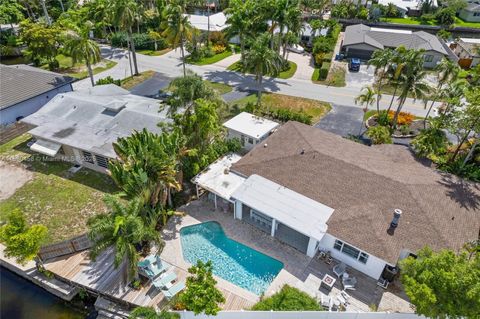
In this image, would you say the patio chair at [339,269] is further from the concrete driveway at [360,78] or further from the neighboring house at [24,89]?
the neighboring house at [24,89]

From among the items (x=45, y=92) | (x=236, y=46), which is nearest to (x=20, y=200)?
(x=45, y=92)

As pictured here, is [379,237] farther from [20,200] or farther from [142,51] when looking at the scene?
[142,51]

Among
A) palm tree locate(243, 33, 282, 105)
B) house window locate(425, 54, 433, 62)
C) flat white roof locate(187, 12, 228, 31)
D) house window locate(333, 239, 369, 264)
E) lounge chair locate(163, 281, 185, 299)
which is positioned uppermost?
palm tree locate(243, 33, 282, 105)

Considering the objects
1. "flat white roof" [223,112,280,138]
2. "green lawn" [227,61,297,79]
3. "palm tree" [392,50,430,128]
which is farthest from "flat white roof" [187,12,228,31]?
"palm tree" [392,50,430,128]

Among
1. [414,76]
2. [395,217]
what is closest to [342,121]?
[414,76]

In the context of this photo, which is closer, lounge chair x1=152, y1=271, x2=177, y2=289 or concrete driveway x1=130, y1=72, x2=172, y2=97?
lounge chair x1=152, y1=271, x2=177, y2=289

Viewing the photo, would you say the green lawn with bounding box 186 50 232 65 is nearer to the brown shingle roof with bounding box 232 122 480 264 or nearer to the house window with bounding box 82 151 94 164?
the brown shingle roof with bounding box 232 122 480 264
